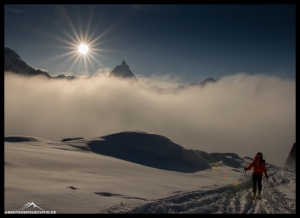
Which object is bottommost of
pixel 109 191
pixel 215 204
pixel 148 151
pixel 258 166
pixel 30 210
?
pixel 215 204

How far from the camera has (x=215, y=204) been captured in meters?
8.23

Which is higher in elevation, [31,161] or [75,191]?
[31,161]

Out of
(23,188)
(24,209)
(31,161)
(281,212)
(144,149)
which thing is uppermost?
(144,149)

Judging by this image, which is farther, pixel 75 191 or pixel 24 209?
pixel 75 191

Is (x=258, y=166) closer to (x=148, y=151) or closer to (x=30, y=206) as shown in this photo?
(x=30, y=206)

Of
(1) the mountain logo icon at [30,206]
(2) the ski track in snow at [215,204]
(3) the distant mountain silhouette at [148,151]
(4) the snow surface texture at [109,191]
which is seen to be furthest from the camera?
(3) the distant mountain silhouette at [148,151]

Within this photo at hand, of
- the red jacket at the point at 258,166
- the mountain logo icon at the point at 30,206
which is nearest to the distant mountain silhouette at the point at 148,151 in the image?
the red jacket at the point at 258,166

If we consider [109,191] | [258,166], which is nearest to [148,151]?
[109,191]

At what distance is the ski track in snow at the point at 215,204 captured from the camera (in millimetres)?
7449

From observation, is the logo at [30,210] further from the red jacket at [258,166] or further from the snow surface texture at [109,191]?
the red jacket at [258,166]

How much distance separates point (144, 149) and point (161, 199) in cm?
1415

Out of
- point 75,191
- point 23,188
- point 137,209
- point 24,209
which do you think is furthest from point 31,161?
point 137,209
